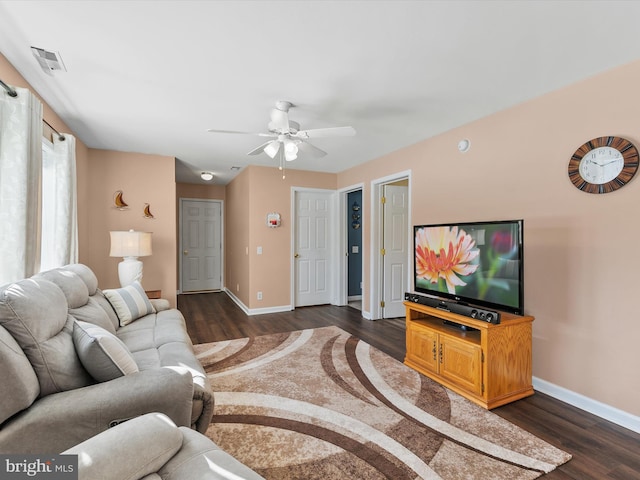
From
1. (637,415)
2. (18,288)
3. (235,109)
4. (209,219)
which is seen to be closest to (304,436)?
(18,288)

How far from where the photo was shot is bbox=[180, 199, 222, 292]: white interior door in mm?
6914

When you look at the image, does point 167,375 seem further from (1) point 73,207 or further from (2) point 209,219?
(2) point 209,219

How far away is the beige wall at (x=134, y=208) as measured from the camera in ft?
13.9

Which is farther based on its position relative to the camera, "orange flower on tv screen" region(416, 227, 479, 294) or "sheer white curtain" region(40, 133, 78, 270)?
"sheer white curtain" region(40, 133, 78, 270)

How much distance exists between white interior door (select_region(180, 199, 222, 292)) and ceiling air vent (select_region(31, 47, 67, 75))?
4.80m

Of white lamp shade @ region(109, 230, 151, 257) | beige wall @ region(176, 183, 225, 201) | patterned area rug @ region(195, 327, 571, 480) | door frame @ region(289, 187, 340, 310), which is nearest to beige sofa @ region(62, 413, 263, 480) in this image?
patterned area rug @ region(195, 327, 571, 480)

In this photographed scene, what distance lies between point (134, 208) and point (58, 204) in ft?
4.75

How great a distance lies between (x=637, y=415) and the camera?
6.81 ft

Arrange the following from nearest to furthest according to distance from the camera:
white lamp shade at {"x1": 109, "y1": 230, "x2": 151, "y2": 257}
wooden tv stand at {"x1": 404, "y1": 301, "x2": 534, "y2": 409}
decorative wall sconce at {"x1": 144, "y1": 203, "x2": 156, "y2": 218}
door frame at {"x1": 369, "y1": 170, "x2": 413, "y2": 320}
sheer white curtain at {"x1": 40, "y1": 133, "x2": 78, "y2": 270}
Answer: wooden tv stand at {"x1": 404, "y1": 301, "x2": 534, "y2": 409} < sheer white curtain at {"x1": 40, "y1": 133, "x2": 78, "y2": 270} < white lamp shade at {"x1": 109, "y1": 230, "x2": 151, "y2": 257} < decorative wall sconce at {"x1": 144, "y1": 203, "x2": 156, "y2": 218} < door frame at {"x1": 369, "y1": 170, "x2": 413, "y2": 320}

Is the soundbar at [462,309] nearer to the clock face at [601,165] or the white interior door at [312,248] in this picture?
the clock face at [601,165]

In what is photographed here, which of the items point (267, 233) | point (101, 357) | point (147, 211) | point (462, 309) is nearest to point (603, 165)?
point (462, 309)

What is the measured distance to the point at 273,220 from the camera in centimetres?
518

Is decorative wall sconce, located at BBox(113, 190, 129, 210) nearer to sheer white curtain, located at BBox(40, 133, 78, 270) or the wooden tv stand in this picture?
sheer white curtain, located at BBox(40, 133, 78, 270)

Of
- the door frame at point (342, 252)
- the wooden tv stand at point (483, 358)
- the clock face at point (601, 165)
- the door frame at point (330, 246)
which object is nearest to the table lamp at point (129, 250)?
the door frame at point (330, 246)
